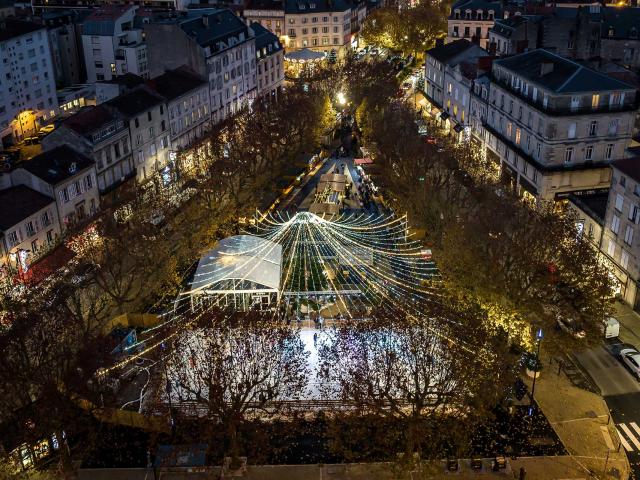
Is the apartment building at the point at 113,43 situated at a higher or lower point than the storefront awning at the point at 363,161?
higher

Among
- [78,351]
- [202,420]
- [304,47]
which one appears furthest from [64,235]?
[304,47]

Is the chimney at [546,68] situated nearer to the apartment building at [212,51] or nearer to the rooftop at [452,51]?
the rooftop at [452,51]

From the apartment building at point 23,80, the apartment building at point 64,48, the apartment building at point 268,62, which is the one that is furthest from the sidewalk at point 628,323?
the apartment building at point 64,48

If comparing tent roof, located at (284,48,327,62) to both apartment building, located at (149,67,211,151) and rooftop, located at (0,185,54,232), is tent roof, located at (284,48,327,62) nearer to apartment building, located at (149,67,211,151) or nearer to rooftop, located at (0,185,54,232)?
apartment building, located at (149,67,211,151)

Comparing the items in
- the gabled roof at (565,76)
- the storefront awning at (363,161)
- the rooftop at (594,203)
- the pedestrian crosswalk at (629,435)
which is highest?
the gabled roof at (565,76)

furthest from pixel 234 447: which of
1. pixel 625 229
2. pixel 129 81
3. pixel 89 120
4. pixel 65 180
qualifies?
pixel 129 81

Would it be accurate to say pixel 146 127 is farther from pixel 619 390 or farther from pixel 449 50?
pixel 619 390

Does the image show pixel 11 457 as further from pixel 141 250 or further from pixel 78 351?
pixel 141 250

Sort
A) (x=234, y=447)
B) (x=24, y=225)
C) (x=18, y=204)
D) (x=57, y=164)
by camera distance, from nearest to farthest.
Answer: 1. (x=234, y=447)
2. (x=24, y=225)
3. (x=18, y=204)
4. (x=57, y=164)
